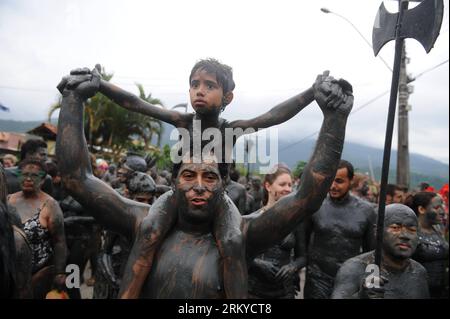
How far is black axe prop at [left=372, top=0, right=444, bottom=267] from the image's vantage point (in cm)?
246

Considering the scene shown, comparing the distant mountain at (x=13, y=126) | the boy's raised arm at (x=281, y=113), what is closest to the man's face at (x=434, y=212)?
the boy's raised arm at (x=281, y=113)

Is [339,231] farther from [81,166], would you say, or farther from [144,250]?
[81,166]

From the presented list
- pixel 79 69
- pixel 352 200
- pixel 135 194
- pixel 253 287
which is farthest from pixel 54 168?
pixel 79 69

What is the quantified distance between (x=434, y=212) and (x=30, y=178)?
13.7ft

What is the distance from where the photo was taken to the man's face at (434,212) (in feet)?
17.4

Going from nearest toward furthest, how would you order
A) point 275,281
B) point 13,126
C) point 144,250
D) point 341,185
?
1. point 144,250
2. point 275,281
3. point 341,185
4. point 13,126

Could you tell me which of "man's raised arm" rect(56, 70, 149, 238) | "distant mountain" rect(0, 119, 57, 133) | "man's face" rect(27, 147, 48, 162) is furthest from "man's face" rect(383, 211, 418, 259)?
"distant mountain" rect(0, 119, 57, 133)

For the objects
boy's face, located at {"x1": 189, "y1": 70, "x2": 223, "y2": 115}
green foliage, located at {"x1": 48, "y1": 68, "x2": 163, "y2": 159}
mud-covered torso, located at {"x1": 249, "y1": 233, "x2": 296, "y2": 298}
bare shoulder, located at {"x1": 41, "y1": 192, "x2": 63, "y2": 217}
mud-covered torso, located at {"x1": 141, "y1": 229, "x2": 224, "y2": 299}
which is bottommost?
mud-covered torso, located at {"x1": 249, "y1": 233, "x2": 296, "y2": 298}

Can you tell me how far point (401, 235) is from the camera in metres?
3.12

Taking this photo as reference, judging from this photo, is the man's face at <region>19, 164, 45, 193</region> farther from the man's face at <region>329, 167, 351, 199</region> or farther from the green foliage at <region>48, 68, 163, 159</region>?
the green foliage at <region>48, 68, 163, 159</region>

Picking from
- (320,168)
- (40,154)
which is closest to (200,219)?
(320,168)

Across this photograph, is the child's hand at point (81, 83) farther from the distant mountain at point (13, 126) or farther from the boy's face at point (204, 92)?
the distant mountain at point (13, 126)

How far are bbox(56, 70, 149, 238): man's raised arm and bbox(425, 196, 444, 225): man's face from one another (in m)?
4.05
